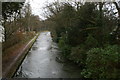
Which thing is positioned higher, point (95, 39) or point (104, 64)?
point (95, 39)

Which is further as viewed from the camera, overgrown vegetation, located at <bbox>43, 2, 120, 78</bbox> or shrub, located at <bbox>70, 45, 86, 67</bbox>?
shrub, located at <bbox>70, 45, 86, 67</bbox>

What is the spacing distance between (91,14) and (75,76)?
4829 mm

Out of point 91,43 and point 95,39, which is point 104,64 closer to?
point 91,43

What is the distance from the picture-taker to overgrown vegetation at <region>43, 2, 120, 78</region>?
584cm

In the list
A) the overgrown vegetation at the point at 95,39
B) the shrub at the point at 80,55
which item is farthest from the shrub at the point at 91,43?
the shrub at the point at 80,55

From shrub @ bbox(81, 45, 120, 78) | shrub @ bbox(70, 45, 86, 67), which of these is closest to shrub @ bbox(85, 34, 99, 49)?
shrub @ bbox(70, 45, 86, 67)

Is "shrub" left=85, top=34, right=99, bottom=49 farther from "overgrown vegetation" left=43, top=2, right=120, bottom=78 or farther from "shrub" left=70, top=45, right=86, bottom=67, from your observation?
"shrub" left=70, top=45, right=86, bottom=67

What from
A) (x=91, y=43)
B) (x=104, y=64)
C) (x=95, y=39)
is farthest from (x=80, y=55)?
(x=104, y=64)

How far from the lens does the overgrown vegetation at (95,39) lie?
584cm

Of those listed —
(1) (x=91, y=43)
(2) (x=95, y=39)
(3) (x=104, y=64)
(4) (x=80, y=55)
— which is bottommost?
(4) (x=80, y=55)

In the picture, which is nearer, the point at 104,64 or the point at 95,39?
the point at 104,64

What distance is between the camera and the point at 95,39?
30.6 feet

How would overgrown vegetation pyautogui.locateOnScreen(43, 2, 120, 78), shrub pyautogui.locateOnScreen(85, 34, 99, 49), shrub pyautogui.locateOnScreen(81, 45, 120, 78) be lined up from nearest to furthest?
shrub pyautogui.locateOnScreen(81, 45, 120, 78), overgrown vegetation pyautogui.locateOnScreen(43, 2, 120, 78), shrub pyautogui.locateOnScreen(85, 34, 99, 49)

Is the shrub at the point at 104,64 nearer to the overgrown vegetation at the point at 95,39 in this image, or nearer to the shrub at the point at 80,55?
the overgrown vegetation at the point at 95,39
